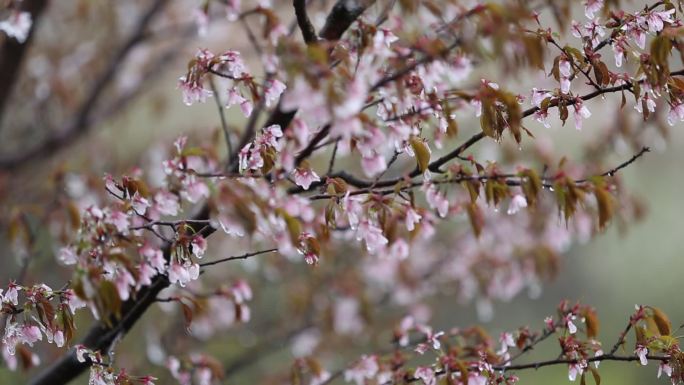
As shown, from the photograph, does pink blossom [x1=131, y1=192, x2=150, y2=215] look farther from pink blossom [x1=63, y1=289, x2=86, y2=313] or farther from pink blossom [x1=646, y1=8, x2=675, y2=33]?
pink blossom [x1=646, y1=8, x2=675, y2=33]

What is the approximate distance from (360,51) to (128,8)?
10.7ft

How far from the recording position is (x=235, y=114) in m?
7.06

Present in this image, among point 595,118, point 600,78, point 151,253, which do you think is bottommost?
point 151,253

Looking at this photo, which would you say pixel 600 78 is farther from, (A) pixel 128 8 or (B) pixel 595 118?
(B) pixel 595 118

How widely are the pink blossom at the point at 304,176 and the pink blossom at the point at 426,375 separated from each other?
23.4 inches

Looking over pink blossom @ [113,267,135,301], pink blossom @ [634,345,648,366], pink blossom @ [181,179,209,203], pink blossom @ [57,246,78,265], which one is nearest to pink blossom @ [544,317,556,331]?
pink blossom @ [634,345,648,366]

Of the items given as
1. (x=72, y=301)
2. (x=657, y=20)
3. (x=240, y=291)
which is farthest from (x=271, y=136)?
(x=657, y=20)

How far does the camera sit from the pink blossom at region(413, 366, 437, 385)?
1.91 m

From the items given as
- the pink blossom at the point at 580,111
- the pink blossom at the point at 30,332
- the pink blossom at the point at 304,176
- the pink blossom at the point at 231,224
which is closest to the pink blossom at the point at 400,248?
the pink blossom at the point at 304,176

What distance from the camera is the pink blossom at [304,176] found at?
5.73 ft

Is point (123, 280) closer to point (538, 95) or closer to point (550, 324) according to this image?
point (538, 95)

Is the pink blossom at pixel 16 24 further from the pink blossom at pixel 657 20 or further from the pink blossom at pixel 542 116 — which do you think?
the pink blossom at pixel 657 20

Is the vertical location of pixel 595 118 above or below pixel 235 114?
below

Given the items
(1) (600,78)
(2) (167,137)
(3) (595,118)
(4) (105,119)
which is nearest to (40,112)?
(4) (105,119)
